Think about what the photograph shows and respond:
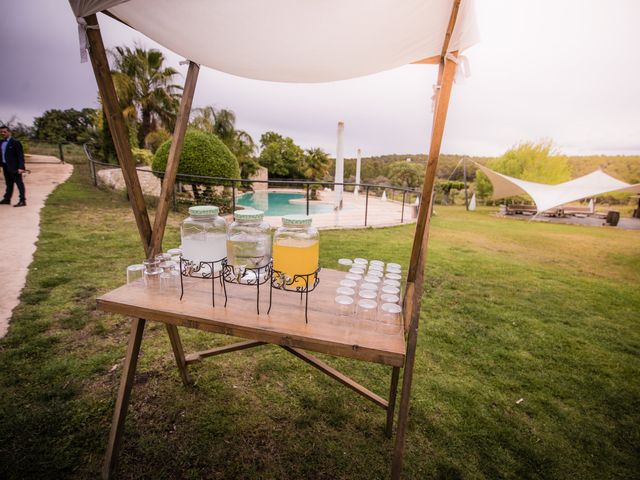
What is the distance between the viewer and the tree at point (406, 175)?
36344 mm

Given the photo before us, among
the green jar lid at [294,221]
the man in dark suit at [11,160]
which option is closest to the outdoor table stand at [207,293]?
the green jar lid at [294,221]

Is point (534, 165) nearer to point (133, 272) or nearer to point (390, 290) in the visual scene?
point (390, 290)

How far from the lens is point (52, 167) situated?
12320 millimetres

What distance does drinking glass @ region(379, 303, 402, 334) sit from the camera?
119 cm

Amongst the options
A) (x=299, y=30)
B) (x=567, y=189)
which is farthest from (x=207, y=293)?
(x=567, y=189)

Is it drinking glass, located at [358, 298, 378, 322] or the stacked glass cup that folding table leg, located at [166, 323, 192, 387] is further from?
drinking glass, located at [358, 298, 378, 322]

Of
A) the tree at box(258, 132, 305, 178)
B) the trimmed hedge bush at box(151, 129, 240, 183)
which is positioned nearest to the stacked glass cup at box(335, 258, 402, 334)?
the trimmed hedge bush at box(151, 129, 240, 183)

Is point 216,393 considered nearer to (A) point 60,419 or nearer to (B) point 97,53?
(A) point 60,419

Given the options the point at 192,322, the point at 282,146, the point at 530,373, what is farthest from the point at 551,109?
the point at 192,322

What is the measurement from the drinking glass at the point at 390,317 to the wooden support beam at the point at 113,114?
130cm

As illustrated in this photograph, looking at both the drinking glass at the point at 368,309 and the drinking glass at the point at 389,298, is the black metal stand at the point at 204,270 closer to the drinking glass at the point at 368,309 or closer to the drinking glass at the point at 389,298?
the drinking glass at the point at 368,309

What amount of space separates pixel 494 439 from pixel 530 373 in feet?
3.20

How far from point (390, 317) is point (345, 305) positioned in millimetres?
203

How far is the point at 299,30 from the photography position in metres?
1.45
